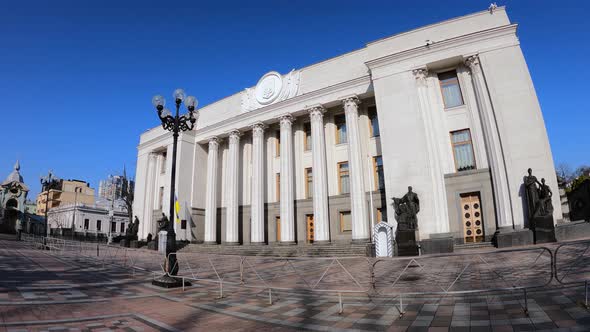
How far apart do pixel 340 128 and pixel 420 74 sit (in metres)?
7.50

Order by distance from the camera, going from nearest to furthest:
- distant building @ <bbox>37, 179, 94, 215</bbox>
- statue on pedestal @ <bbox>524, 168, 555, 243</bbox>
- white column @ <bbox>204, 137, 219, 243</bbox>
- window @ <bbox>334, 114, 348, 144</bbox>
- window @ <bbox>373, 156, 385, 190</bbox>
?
statue on pedestal @ <bbox>524, 168, 555, 243</bbox>
window @ <bbox>373, 156, 385, 190</bbox>
window @ <bbox>334, 114, 348, 144</bbox>
white column @ <bbox>204, 137, 219, 243</bbox>
distant building @ <bbox>37, 179, 94, 215</bbox>

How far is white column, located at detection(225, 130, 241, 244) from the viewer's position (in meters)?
27.5

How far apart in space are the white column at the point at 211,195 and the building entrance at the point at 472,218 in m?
20.4

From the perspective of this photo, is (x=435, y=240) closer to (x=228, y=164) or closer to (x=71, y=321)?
(x=71, y=321)

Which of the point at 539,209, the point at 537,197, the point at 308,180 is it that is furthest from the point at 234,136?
the point at 539,209

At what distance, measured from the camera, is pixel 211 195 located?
1179 inches

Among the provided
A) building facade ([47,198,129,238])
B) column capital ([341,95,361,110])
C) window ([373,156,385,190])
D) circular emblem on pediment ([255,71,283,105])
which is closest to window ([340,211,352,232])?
window ([373,156,385,190])

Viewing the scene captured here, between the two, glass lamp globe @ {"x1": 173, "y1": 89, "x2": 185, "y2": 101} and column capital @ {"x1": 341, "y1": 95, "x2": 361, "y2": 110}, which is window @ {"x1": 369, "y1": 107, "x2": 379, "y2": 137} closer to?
column capital @ {"x1": 341, "y1": 95, "x2": 361, "y2": 110}

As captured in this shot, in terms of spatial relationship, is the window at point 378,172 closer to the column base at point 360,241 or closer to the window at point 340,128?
the window at point 340,128

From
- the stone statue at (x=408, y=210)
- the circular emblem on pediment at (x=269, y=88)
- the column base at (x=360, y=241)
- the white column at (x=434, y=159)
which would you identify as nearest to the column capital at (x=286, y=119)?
the circular emblem on pediment at (x=269, y=88)

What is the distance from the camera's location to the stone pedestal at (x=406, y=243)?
1667 cm

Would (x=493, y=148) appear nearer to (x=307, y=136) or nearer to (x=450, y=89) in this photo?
(x=450, y=89)

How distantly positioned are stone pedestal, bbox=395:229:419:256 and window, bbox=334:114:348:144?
9759mm

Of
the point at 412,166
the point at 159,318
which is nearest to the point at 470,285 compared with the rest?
the point at 159,318
